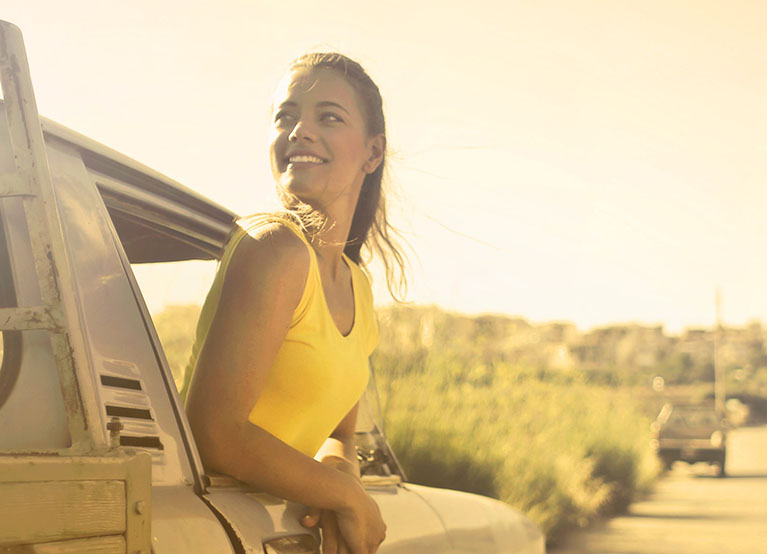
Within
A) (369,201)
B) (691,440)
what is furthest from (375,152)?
(691,440)

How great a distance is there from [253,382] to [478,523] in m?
1.25

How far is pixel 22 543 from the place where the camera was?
4.14ft

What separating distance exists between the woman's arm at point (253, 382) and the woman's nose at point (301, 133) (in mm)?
499

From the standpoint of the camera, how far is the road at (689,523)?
493 inches

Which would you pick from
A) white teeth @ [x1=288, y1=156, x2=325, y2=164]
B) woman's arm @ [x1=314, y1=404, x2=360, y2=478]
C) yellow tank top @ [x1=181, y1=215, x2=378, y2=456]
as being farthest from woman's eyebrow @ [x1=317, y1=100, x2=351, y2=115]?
woman's arm @ [x1=314, y1=404, x2=360, y2=478]

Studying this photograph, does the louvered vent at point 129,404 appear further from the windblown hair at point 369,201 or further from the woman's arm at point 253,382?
the windblown hair at point 369,201

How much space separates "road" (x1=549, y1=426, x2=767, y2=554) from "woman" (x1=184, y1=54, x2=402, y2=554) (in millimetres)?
10388

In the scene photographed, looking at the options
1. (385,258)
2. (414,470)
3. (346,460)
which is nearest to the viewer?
(346,460)

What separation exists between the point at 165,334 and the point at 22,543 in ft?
9.45

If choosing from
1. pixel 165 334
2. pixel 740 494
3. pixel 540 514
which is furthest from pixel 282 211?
pixel 740 494

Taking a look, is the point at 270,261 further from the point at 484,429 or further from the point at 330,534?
the point at 484,429

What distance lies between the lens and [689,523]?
1515 cm

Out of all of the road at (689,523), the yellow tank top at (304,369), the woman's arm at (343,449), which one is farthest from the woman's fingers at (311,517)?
the road at (689,523)

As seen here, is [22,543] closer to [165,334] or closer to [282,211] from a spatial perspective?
[282,211]
